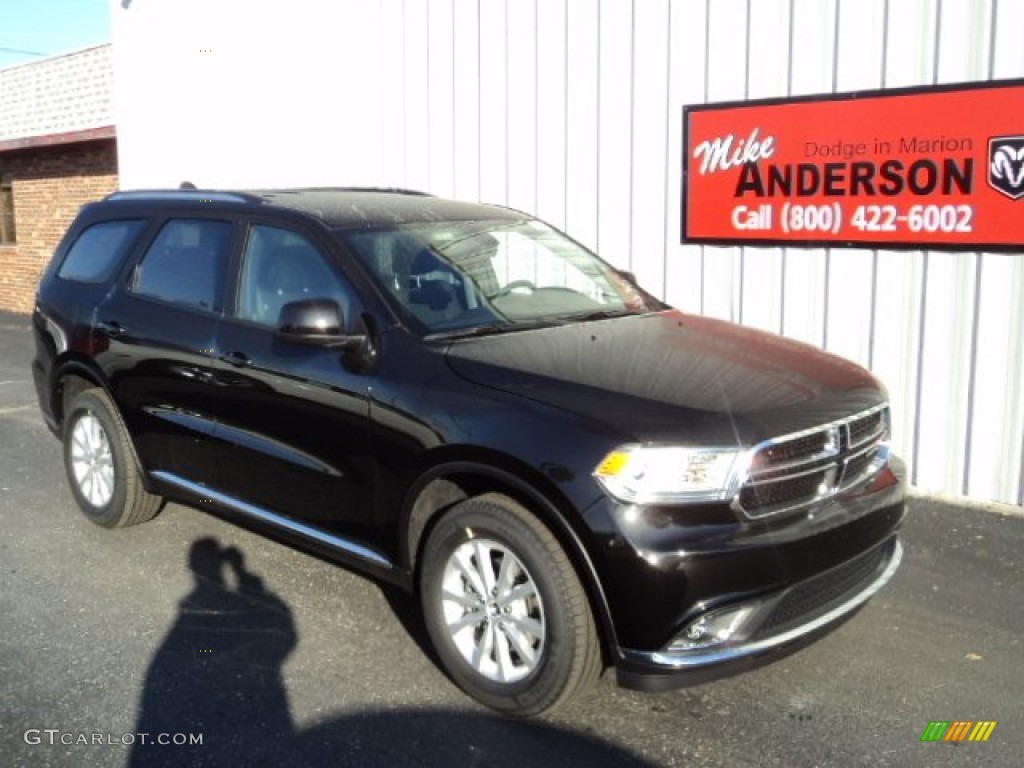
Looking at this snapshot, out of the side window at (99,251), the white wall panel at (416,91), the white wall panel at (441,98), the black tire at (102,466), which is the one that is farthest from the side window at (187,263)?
the white wall panel at (416,91)

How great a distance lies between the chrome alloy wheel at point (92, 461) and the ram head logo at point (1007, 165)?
5.11 meters

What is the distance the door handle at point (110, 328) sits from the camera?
533cm

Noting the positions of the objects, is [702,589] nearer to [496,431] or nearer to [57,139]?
[496,431]

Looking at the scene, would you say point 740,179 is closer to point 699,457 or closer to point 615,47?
point 615,47

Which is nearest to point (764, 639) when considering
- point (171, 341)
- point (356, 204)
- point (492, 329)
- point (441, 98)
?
point (492, 329)

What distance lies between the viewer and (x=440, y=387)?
376cm

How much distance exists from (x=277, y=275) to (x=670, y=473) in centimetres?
219

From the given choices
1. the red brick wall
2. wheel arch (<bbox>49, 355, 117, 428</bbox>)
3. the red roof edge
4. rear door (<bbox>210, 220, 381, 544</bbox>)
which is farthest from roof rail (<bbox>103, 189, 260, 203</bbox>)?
the red brick wall

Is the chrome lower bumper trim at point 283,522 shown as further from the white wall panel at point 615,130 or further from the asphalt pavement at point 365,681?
the white wall panel at point 615,130

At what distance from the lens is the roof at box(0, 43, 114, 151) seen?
1492 cm

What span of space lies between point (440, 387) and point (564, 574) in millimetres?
844

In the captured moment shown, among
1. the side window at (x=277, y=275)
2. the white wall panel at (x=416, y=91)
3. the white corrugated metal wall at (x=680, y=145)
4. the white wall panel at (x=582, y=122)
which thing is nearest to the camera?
the side window at (x=277, y=275)

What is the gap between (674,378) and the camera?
365 cm

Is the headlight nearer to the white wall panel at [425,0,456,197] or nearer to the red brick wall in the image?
the white wall panel at [425,0,456,197]
